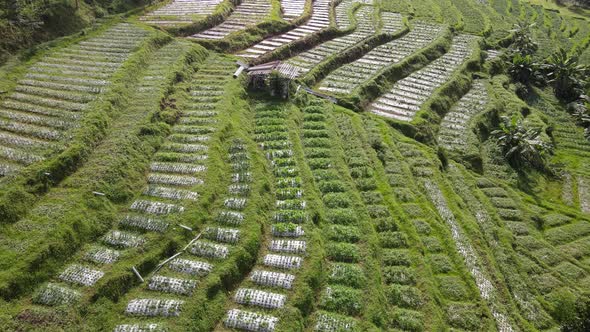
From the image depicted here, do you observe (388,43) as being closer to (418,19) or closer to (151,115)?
(418,19)

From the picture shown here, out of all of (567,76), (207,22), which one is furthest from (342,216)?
(567,76)

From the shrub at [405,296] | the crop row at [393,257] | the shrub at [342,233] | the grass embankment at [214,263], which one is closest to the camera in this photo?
the grass embankment at [214,263]

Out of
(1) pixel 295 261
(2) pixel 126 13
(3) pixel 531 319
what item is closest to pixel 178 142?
(1) pixel 295 261

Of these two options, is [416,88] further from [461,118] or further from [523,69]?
[523,69]

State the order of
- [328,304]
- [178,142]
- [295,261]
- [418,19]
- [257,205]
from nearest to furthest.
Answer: [328,304]
[295,261]
[257,205]
[178,142]
[418,19]

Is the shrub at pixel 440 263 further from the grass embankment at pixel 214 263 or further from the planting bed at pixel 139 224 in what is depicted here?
the planting bed at pixel 139 224

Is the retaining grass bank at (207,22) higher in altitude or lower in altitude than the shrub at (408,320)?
higher

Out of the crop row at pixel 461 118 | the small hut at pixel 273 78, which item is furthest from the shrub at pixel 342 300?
the crop row at pixel 461 118
